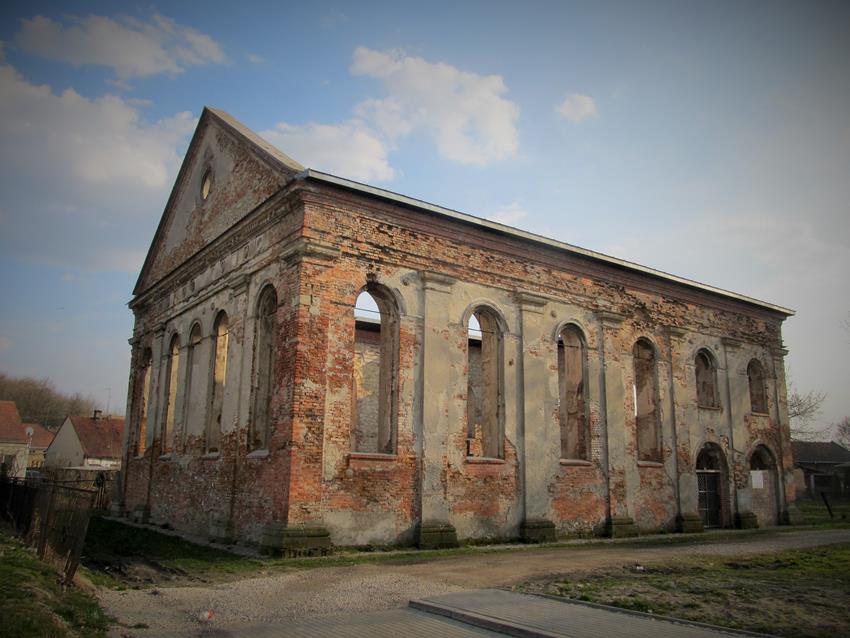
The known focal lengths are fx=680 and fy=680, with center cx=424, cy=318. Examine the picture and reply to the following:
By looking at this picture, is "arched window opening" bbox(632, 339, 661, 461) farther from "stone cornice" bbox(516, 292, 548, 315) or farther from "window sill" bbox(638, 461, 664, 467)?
"stone cornice" bbox(516, 292, 548, 315)

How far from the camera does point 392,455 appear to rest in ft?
43.7

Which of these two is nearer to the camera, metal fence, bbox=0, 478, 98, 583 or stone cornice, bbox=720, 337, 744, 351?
metal fence, bbox=0, 478, 98, 583

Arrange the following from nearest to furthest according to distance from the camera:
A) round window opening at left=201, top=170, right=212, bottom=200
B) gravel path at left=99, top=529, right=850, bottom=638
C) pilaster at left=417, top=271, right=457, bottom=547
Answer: gravel path at left=99, top=529, right=850, bottom=638, pilaster at left=417, top=271, right=457, bottom=547, round window opening at left=201, top=170, right=212, bottom=200

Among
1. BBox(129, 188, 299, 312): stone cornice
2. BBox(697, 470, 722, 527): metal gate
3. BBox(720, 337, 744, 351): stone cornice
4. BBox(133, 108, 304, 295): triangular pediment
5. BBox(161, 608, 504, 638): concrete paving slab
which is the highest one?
BBox(133, 108, 304, 295): triangular pediment

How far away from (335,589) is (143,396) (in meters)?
15.1

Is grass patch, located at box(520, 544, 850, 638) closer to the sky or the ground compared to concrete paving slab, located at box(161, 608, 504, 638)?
closer to the sky

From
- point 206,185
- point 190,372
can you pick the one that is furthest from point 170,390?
point 206,185

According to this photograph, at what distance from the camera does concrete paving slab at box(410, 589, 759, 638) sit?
19.8 ft

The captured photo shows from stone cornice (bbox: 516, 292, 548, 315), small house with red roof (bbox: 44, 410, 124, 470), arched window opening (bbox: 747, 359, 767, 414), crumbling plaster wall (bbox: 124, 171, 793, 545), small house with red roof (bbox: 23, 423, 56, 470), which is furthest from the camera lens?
small house with red roof (bbox: 23, 423, 56, 470)

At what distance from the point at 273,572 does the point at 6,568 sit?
3.56 metres

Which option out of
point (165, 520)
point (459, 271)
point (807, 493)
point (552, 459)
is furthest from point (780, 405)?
point (807, 493)

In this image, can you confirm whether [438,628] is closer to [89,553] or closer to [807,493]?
[89,553]

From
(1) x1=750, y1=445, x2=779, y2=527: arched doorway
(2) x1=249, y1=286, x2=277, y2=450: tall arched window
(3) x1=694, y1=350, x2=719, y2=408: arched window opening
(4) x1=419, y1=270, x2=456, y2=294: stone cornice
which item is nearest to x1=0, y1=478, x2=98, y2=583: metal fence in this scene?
(2) x1=249, y1=286, x2=277, y2=450: tall arched window

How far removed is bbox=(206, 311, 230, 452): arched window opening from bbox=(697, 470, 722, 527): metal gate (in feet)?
43.6
